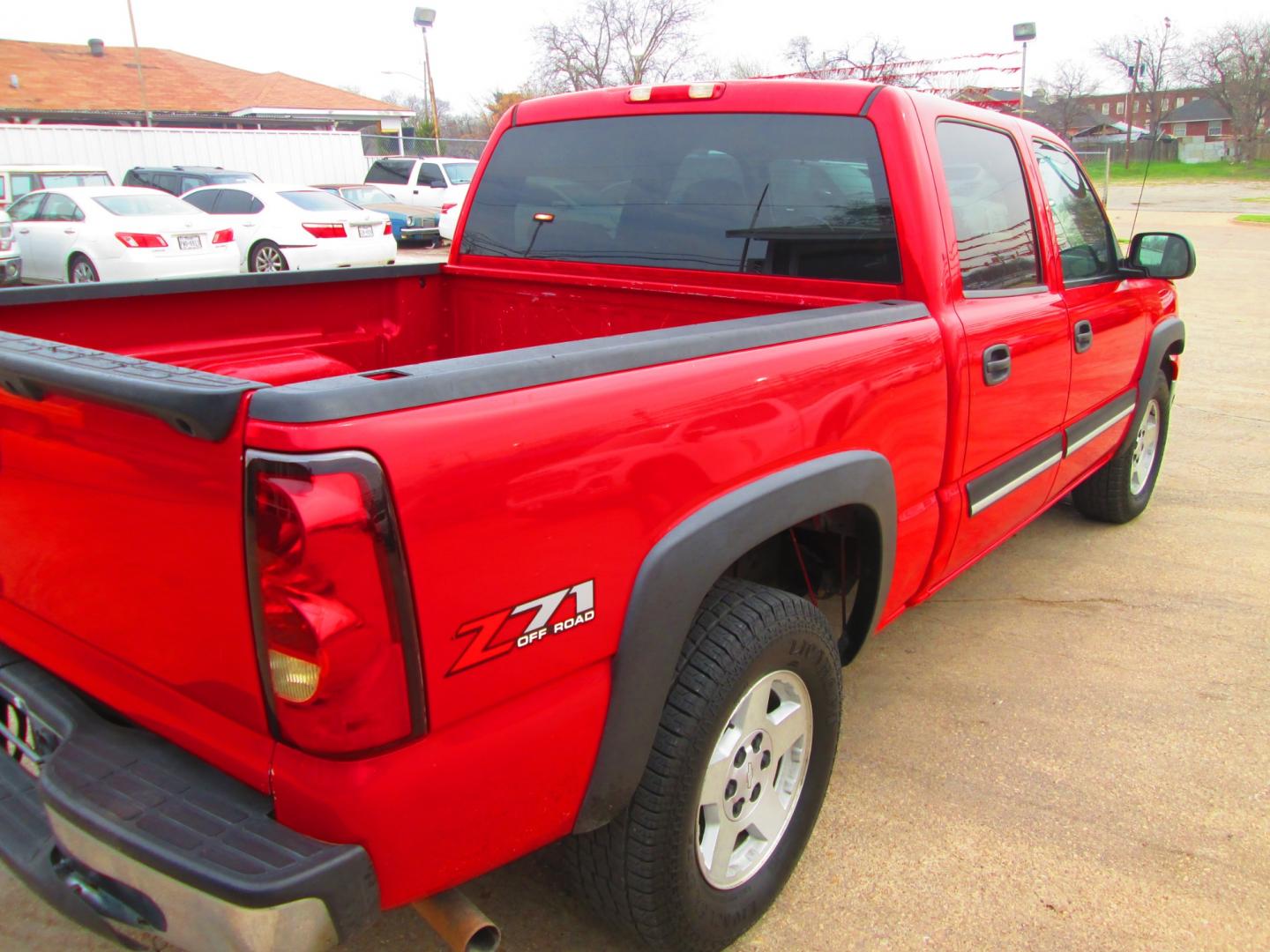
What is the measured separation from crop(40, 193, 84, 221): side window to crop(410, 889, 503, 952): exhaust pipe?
44.7 feet

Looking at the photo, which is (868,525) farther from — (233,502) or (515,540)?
(233,502)

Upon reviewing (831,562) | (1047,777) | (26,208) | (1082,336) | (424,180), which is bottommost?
(1047,777)

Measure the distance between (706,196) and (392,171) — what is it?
21.4 metres

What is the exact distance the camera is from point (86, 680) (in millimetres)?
1902

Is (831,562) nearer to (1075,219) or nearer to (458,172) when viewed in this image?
(1075,219)

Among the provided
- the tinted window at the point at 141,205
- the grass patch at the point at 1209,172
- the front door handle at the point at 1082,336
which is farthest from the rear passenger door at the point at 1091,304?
the grass patch at the point at 1209,172

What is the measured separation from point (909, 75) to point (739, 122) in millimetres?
2763

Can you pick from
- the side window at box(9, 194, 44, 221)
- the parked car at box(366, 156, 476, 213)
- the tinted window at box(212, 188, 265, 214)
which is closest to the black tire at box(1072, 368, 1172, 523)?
the tinted window at box(212, 188, 265, 214)

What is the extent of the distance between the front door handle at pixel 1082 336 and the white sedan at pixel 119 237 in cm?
1131

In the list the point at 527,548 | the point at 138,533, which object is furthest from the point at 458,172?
the point at 527,548

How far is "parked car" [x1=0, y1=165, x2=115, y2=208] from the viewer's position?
1522cm

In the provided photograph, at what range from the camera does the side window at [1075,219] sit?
12.0ft

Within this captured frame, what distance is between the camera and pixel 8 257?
40.1 feet

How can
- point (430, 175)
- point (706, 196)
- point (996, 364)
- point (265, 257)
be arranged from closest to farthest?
point (996, 364) < point (706, 196) < point (265, 257) < point (430, 175)
